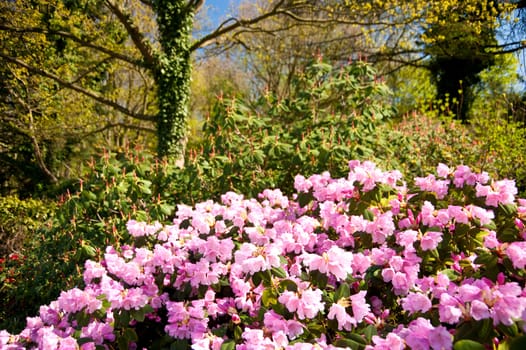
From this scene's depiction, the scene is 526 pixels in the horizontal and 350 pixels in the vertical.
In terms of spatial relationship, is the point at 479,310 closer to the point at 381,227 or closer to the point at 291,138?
the point at 381,227

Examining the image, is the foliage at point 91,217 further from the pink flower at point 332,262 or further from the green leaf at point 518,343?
the green leaf at point 518,343

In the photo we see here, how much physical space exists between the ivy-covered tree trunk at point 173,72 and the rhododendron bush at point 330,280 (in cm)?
570

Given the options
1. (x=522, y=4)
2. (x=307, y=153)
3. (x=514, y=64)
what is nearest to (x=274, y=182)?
(x=307, y=153)

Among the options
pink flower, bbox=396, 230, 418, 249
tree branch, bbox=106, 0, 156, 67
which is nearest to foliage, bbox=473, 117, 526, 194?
pink flower, bbox=396, 230, 418, 249

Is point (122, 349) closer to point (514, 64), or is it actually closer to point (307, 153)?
point (307, 153)

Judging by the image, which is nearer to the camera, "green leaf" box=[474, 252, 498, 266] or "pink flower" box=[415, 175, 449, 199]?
"green leaf" box=[474, 252, 498, 266]

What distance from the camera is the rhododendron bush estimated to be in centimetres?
134

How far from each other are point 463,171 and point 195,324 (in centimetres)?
178

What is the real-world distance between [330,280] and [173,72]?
682 centimetres

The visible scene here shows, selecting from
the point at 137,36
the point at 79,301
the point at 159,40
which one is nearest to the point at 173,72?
the point at 159,40

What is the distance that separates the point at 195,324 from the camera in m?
1.73

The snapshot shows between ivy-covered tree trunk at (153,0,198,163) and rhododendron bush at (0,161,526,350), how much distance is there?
5.70 m

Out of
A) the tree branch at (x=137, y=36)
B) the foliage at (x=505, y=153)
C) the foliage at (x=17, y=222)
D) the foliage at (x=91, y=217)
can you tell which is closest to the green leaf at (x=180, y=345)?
the foliage at (x=91, y=217)

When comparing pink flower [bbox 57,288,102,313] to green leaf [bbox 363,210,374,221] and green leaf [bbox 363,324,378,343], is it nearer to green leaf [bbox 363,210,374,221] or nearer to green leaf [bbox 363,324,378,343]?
green leaf [bbox 363,324,378,343]
